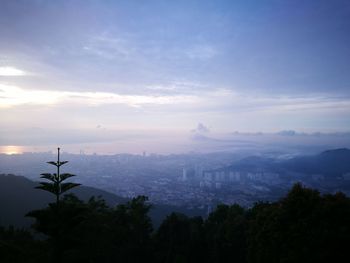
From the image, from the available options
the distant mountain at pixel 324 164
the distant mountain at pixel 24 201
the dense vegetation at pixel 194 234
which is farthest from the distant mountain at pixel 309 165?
the dense vegetation at pixel 194 234

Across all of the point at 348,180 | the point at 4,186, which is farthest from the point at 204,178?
the point at 4,186

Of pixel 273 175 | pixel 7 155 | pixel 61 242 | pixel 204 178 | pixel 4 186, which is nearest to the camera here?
pixel 61 242

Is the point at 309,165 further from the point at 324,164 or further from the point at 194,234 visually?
the point at 194,234

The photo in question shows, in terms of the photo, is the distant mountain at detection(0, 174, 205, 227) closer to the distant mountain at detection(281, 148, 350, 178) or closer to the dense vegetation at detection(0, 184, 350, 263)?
the dense vegetation at detection(0, 184, 350, 263)

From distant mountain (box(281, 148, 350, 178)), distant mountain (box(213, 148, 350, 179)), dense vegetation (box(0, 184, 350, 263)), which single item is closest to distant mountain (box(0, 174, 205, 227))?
dense vegetation (box(0, 184, 350, 263))

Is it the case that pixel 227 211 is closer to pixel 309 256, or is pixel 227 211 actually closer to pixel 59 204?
pixel 309 256

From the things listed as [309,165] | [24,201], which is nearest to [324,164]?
Result: [309,165]

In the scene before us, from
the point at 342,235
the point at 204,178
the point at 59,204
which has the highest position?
the point at 59,204

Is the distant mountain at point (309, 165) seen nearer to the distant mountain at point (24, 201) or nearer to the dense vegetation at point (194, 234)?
the distant mountain at point (24, 201)
